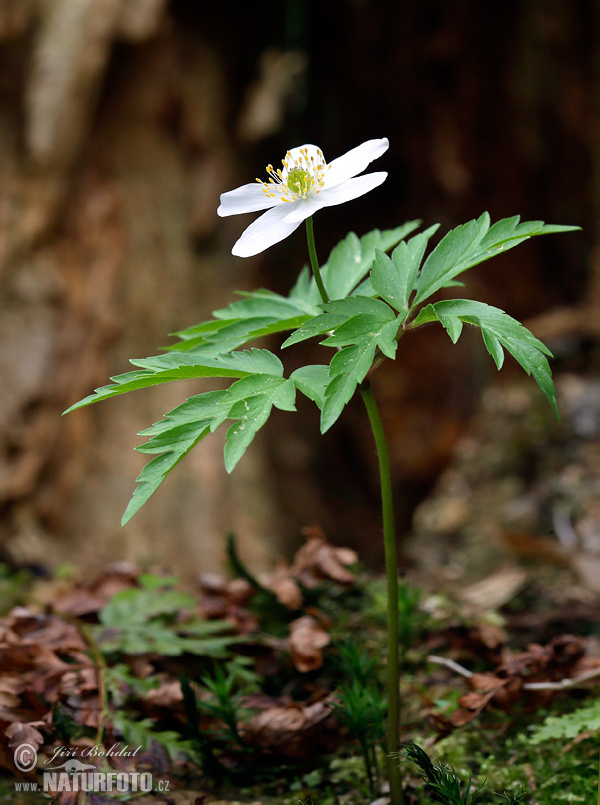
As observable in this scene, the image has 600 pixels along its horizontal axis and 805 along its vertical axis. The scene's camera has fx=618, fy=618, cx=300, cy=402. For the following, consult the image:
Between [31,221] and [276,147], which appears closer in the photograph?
[31,221]

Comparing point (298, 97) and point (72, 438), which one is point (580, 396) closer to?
point (298, 97)

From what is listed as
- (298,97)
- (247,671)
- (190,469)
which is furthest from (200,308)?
(247,671)

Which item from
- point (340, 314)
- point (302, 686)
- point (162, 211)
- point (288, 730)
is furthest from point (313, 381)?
point (162, 211)

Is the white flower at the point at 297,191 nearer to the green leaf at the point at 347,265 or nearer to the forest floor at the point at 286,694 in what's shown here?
the green leaf at the point at 347,265

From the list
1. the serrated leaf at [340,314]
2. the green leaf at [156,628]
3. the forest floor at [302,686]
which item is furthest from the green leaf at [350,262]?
the green leaf at [156,628]

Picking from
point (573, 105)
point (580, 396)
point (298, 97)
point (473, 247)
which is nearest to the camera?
point (473, 247)

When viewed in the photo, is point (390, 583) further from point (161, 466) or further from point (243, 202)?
point (243, 202)
